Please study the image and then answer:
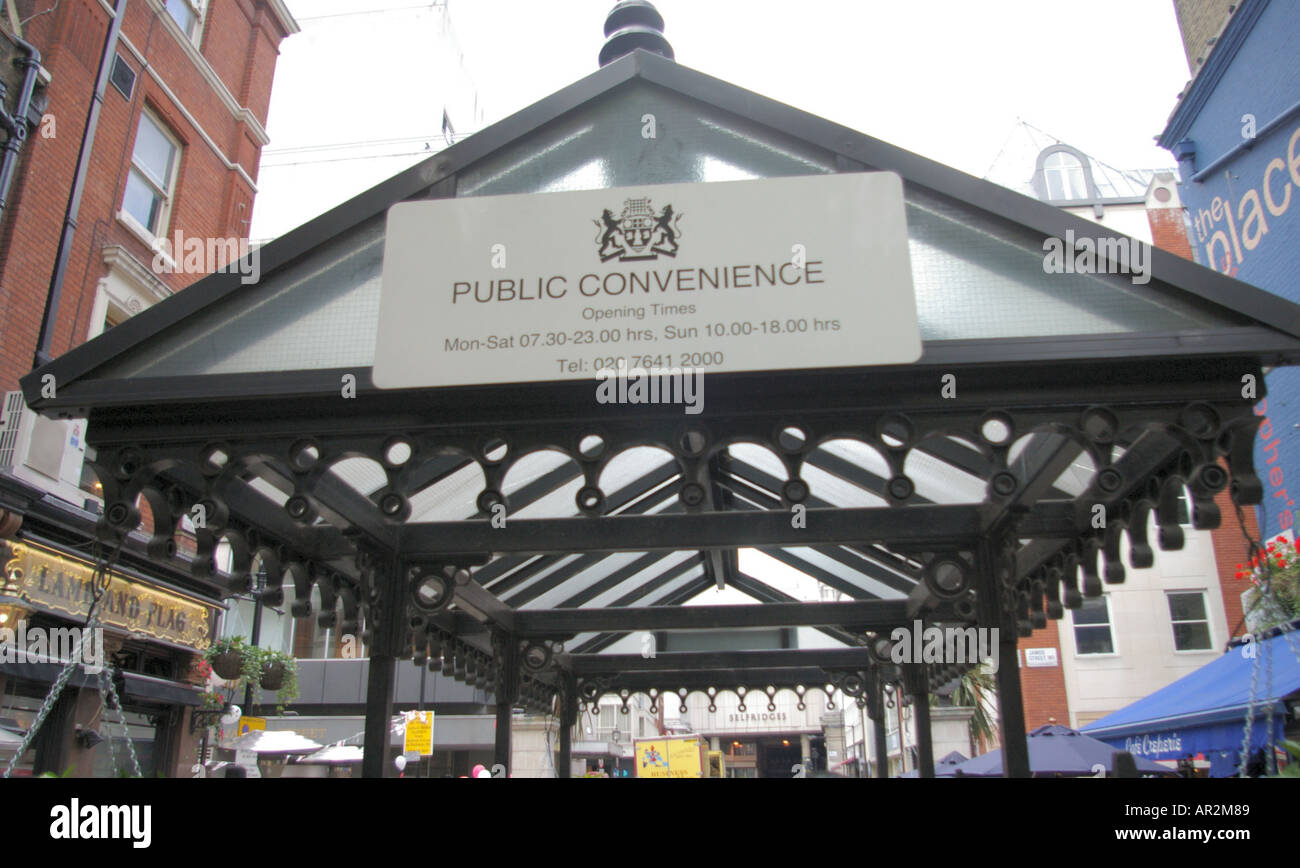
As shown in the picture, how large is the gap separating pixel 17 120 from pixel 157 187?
137 inches

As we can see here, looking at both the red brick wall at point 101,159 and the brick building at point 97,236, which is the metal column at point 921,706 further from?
the red brick wall at point 101,159

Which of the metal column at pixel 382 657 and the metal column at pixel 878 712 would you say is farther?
the metal column at pixel 878 712

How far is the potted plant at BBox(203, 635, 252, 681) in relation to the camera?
40.0ft

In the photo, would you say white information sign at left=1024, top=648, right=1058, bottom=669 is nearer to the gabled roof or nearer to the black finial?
the gabled roof

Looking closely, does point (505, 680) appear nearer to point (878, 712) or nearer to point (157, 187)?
point (878, 712)

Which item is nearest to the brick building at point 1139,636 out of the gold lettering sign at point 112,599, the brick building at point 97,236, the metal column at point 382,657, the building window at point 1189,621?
the building window at point 1189,621

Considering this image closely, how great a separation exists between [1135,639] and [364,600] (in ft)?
79.6

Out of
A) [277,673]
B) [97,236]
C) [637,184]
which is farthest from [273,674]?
[637,184]

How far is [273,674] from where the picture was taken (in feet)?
41.9

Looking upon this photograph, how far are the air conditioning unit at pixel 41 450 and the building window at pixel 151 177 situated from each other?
162 inches

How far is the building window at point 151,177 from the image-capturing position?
1358 cm

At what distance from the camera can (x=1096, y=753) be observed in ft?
36.7

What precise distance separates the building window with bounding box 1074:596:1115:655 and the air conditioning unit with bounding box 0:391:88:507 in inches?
906

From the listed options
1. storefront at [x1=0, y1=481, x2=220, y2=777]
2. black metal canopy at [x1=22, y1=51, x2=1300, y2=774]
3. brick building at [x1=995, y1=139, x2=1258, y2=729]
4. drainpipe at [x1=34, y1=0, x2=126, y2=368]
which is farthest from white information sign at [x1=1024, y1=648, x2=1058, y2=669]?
drainpipe at [x1=34, y1=0, x2=126, y2=368]
